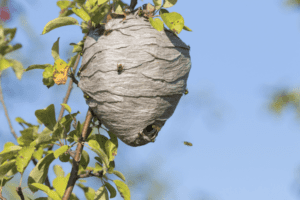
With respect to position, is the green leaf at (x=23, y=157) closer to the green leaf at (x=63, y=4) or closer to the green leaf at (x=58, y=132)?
the green leaf at (x=58, y=132)

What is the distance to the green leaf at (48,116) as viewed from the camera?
134cm

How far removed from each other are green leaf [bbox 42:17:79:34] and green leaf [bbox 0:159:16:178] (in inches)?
25.4

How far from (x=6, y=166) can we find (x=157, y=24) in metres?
0.98

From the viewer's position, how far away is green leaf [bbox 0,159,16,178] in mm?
1391

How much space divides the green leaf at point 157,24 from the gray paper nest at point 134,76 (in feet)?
0.24

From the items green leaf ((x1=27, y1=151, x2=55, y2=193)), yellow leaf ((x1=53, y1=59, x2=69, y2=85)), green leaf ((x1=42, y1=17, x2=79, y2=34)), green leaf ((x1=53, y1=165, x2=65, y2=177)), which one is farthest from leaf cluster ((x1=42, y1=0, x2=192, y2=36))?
green leaf ((x1=53, y1=165, x2=65, y2=177))

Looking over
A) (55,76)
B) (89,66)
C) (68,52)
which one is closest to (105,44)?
(89,66)

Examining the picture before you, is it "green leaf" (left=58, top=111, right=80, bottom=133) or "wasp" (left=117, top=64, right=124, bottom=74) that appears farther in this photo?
"green leaf" (left=58, top=111, right=80, bottom=133)

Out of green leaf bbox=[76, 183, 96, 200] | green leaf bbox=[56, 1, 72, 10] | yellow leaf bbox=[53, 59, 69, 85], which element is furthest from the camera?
green leaf bbox=[76, 183, 96, 200]

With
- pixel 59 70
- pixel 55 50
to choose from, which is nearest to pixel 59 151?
pixel 59 70

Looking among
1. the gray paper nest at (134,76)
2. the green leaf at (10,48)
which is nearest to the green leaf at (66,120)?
the gray paper nest at (134,76)

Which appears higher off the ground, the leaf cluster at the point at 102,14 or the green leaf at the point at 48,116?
the leaf cluster at the point at 102,14

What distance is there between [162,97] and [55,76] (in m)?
0.47

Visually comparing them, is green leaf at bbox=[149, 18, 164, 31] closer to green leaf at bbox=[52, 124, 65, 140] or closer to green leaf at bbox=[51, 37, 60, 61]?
green leaf at bbox=[51, 37, 60, 61]
